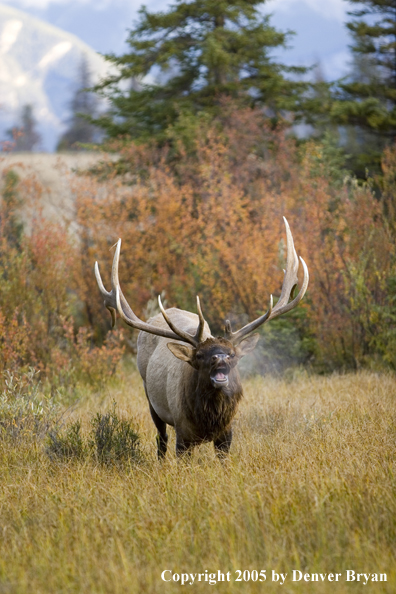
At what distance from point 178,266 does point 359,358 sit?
5953 millimetres

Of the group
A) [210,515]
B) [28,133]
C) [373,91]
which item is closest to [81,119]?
[28,133]

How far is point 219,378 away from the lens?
4.37 metres

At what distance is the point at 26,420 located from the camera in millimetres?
5441

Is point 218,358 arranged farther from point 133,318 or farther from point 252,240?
point 252,240

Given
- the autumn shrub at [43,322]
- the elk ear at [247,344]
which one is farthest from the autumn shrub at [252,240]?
the elk ear at [247,344]

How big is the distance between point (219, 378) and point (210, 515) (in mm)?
1101

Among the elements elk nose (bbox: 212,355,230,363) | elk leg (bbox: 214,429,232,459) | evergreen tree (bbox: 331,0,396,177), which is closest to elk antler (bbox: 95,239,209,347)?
elk nose (bbox: 212,355,230,363)

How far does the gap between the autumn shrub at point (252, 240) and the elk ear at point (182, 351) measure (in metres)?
4.08

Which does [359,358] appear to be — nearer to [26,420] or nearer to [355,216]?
[355,216]

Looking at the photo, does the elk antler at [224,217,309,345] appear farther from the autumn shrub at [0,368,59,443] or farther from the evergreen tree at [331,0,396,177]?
the evergreen tree at [331,0,396,177]

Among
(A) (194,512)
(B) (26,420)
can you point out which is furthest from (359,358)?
(A) (194,512)

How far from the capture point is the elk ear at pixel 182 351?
458 cm

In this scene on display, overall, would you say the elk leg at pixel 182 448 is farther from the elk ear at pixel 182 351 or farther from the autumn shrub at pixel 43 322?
the autumn shrub at pixel 43 322

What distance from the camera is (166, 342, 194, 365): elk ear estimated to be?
4.58 metres
